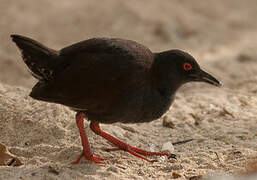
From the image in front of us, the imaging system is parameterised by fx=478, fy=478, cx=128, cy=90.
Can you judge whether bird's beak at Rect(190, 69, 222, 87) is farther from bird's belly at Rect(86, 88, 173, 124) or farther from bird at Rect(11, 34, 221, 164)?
bird's belly at Rect(86, 88, 173, 124)

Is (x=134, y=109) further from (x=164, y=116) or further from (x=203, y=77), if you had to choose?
(x=164, y=116)

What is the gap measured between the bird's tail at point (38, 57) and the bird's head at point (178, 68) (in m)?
1.20

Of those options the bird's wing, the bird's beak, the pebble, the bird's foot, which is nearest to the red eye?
the bird's beak

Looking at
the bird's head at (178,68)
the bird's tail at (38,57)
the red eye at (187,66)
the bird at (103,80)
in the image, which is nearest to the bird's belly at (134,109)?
the bird at (103,80)

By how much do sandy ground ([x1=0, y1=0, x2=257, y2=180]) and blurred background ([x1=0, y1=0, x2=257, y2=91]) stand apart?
2 centimetres

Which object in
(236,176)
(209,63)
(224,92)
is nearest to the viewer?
(236,176)

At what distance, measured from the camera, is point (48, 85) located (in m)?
5.14

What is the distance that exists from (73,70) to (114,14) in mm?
7215

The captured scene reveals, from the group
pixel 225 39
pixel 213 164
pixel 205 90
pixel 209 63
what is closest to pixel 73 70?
pixel 213 164

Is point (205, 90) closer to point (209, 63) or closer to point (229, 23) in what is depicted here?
point (209, 63)

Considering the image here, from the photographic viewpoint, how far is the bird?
5035 millimetres

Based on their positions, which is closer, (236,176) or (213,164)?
(236,176)

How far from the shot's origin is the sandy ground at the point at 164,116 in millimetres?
5035

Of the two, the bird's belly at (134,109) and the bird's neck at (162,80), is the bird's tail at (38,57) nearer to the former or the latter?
the bird's belly at (134,109)
